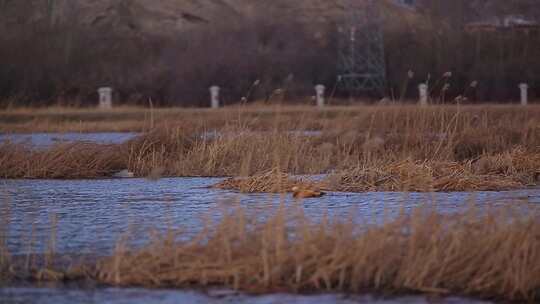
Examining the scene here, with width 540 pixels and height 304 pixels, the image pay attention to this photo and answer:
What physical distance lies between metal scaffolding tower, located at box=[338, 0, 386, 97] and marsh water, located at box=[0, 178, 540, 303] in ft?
75.8

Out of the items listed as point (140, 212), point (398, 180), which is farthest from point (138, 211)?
point (398, 180)

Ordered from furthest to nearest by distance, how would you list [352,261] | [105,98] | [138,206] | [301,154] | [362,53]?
[362,53] < [105,98] < [301,154] < [138,206] < [352,261]

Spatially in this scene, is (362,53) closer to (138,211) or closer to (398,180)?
(398,180)

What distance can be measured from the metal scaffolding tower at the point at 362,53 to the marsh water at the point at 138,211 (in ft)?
75.8

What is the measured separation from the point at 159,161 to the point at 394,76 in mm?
24446

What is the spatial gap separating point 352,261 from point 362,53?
30.5 meters

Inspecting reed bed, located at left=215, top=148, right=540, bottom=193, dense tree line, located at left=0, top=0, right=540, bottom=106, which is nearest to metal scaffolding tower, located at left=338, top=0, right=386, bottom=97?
dense tree line, located at left=0, top=0, right=540, bottom=106

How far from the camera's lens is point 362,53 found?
115 feet

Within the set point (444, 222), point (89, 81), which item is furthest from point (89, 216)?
point (89, 81)

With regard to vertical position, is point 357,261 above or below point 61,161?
above

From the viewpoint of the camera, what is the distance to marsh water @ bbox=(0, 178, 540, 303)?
5172mm

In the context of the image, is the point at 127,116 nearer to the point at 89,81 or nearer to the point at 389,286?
the point at 89,81

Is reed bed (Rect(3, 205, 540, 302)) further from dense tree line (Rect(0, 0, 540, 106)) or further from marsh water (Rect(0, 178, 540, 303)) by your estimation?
dense tree line (Rect(0, 0, 540, 106))

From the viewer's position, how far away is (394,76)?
3538 centimetres
